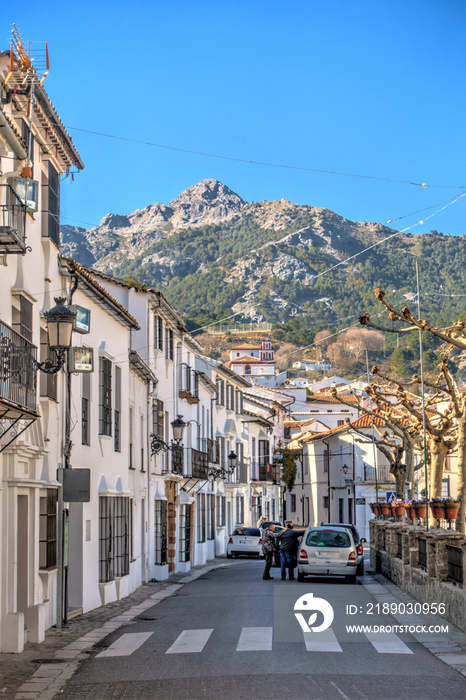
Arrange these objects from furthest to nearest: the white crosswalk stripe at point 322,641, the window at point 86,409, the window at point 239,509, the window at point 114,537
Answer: the window at point 239,509, the window at point 114,537, the window at point 86,409, the white crosswalk stripe at point 322,641

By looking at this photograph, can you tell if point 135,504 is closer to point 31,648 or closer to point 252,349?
point 31,648

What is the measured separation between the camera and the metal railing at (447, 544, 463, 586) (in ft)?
44.4

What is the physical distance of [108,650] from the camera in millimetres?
12555

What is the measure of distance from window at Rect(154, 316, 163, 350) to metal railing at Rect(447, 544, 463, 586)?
15.4 m

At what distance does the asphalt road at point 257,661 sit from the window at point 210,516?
23.9 m

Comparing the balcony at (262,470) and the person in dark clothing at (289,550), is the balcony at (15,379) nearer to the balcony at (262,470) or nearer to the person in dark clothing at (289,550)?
the person in dark clothing at (289,550)

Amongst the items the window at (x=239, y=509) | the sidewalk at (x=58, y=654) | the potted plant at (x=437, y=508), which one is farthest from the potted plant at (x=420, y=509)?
the window at (x=239, y=509)

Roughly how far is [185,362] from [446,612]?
21412 mm

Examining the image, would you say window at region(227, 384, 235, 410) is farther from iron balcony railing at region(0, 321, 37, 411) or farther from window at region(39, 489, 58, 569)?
iron balcony railing at region(0, 321, 37, 411)

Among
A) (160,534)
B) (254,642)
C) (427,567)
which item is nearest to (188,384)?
(160,534)

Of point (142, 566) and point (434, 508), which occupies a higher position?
point (434, 508)

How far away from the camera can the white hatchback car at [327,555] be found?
23.4 metres

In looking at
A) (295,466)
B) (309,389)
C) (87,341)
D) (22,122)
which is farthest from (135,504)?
(309,389)

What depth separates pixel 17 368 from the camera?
1161 centimetres
